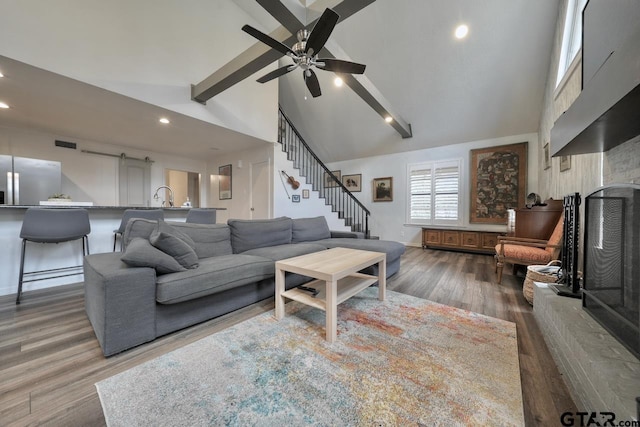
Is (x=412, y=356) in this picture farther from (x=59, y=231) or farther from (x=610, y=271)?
(x=59, y=231)

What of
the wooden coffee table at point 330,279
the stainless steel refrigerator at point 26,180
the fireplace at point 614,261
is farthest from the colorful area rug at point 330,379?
the stainless steel refrigerator at point 26,180

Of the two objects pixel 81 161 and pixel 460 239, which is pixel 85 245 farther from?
pixel 460 239

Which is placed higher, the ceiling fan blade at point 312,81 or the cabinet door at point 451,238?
the ceiling fan blade at point 312,81

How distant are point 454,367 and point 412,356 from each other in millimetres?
248

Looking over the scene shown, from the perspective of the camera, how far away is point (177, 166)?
644cm

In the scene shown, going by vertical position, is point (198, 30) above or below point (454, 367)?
above

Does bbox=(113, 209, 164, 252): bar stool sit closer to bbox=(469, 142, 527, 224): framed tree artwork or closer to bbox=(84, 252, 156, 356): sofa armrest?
bbox=(84, 252, 156, 356): sofa armrest

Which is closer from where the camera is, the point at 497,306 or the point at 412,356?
the point at 412,356

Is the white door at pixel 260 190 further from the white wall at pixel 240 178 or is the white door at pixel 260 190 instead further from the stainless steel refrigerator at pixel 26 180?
the stainless steel refrigerator at pixel 26 180

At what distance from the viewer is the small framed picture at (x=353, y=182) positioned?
7406mm

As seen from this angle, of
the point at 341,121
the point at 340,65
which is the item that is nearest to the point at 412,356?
the point at 340,65

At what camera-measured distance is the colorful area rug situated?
113cm

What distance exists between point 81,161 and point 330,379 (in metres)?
6.58

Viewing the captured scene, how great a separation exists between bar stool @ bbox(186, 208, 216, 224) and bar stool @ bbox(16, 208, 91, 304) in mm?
1135
